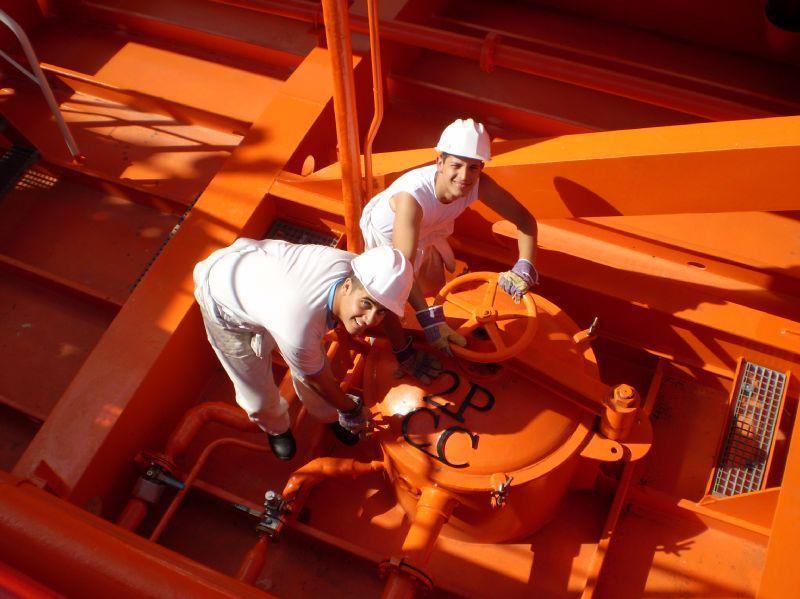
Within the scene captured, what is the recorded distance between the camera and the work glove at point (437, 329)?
3119 millimetres

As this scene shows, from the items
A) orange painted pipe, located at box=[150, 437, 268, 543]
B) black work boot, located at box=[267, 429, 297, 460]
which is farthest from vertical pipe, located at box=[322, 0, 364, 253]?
orange painted pipe, located at box=[150, 437, 268, 543]

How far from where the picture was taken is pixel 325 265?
9.42 feet

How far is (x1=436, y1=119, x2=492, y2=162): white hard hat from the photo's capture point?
9.84 ft

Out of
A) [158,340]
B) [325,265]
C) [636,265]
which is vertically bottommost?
[158,340]

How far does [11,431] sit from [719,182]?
3650 mm

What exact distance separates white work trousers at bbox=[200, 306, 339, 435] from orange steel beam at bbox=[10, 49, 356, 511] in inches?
17.6

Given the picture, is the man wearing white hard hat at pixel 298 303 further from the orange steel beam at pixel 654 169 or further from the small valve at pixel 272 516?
the orange steel beam at pixel 654 169

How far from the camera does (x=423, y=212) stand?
3.26 metres

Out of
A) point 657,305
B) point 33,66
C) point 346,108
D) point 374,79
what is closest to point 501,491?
point 657,305

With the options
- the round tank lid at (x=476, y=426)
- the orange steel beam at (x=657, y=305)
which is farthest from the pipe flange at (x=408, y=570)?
the orange steel beam at (x=657, y=305)

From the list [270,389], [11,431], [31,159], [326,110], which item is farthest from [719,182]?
[31,159]

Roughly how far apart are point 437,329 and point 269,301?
72cm

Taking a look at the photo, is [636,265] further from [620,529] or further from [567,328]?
[620,529]

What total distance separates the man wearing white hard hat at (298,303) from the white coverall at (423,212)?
1.28ft
